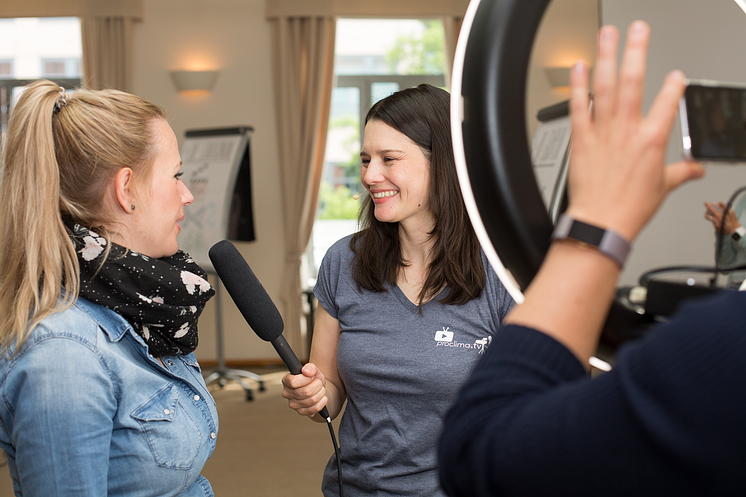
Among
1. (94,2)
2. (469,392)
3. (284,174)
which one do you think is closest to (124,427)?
(469,392)

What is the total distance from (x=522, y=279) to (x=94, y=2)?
18.9 ft

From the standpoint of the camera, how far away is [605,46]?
0.34 m

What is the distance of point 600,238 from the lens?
0.35m

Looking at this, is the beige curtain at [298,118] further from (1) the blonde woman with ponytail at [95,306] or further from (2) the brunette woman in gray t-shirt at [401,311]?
(1) the blonde woman with ponytail at [95,306]

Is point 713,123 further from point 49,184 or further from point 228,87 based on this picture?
point 228,87

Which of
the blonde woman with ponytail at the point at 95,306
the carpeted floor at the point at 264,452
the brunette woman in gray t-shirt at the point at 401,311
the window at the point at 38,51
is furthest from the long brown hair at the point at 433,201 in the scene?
the window at the point at 38,51

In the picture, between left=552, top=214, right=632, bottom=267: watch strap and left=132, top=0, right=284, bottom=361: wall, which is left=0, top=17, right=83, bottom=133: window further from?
left=552, top=214, right=632, bottom=267: watch strap

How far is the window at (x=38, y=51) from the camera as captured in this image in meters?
5.33

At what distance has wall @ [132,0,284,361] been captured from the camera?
5176mm

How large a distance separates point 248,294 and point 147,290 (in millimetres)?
179

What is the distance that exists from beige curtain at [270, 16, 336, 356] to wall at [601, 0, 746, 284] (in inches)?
191

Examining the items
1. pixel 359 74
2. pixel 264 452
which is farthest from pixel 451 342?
pixel 359 74

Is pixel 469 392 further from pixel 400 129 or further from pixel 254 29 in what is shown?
pixel 254 29

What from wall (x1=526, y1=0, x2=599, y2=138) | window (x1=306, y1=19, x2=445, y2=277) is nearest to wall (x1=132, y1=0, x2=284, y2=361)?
window (x1=306, y1=19, x2=445, y2=277)
